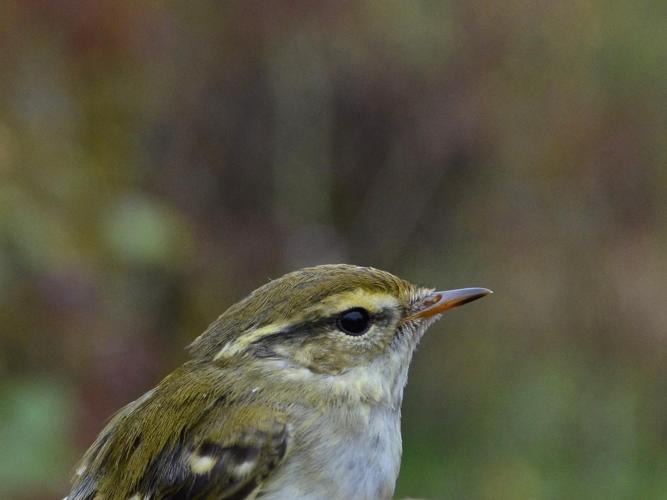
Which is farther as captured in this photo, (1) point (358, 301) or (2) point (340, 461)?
(1) point (358, 301)

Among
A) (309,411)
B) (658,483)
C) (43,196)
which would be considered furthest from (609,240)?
(309,411)

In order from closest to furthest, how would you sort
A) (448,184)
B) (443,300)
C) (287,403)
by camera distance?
(287,403), (443,300), (448,184)

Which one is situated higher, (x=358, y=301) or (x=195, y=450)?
(x=358, y=301)

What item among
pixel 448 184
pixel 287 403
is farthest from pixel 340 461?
pixel 448 184

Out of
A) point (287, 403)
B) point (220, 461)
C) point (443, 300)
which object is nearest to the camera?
point (220, 461)

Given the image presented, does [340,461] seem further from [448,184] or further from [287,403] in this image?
[448,184]

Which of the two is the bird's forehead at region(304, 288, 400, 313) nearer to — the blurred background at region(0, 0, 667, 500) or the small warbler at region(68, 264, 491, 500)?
the small warbler at region(68, 264, 491, 500)

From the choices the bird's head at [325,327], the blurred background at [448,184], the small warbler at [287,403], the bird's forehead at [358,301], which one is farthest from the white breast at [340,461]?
the blurred background at [448,184]
